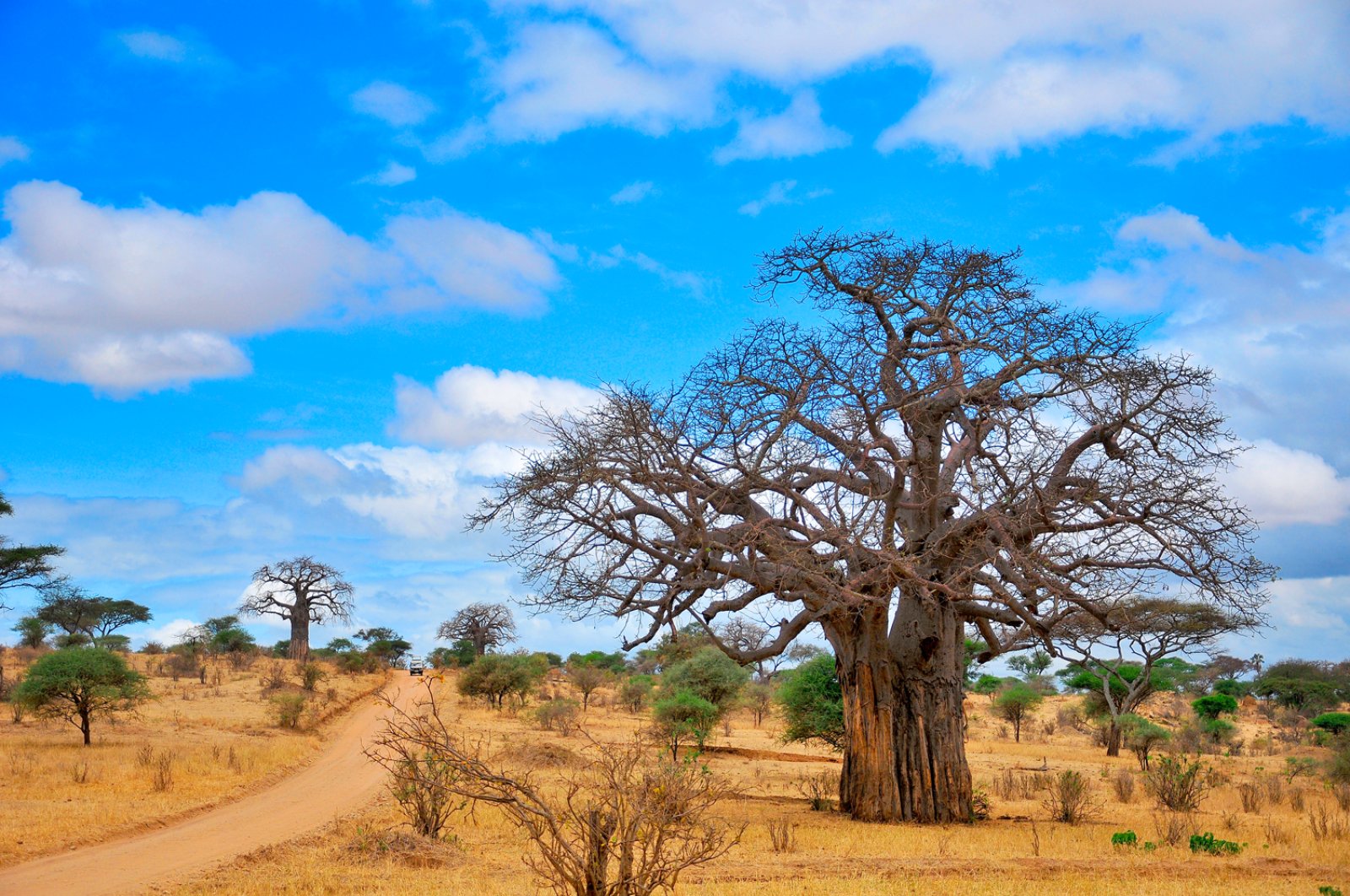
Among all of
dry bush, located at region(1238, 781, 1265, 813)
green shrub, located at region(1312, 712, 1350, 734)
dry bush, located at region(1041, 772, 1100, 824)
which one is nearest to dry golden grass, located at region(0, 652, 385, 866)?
dry bush, located at region(1041, 772, 1100, 824)

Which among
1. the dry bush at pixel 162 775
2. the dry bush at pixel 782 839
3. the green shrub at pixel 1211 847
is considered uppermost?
the dry bush at pixel 162 775

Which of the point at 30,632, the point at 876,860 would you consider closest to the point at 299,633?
the point at 30,632

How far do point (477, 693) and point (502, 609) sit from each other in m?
20.5

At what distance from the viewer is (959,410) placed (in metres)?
13.1

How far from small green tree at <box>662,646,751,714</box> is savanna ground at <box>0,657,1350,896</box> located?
1969mm

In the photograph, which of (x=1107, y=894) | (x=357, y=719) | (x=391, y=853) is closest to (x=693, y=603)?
(x=391, y=853)

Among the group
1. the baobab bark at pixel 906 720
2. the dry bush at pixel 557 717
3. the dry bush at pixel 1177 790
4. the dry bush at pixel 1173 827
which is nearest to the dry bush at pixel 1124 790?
the dry bush at pixel 1177 790

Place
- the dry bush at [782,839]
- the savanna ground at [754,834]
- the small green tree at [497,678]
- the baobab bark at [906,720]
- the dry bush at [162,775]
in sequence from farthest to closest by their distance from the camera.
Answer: the small green tree at [497,678] < the dry bush at [162,775] < the baobab bark at [906,720] < the dry bush at [782,839] < the savanna ground at [754,834]

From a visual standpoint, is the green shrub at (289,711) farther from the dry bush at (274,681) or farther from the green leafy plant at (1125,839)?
the green leafy plant at (1125,839)

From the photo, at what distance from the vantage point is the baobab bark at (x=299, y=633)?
157 feet

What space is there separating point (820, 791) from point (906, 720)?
4.58 m

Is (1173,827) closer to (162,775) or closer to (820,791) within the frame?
(820,791)

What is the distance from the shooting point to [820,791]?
17.8 meters

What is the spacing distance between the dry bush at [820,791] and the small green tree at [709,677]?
665 centimetres
